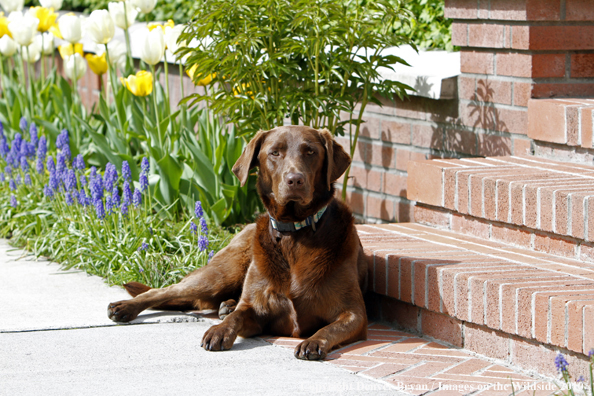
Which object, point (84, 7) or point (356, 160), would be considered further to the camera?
point (84, 7)

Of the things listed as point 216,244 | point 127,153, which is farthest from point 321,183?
point 127,153

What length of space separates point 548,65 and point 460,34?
2.16 ft

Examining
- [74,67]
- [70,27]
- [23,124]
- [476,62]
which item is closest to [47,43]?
[74,67]

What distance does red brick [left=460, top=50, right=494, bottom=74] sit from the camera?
17.3 feet

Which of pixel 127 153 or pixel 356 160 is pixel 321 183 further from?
pixel 127 153

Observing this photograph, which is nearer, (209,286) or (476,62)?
(209,286)

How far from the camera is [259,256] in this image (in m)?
4.02

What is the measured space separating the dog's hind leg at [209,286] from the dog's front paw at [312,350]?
2.97ft

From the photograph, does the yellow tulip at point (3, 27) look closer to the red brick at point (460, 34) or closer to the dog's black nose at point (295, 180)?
the red brick at point (460, 34)

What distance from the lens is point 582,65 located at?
518 cm

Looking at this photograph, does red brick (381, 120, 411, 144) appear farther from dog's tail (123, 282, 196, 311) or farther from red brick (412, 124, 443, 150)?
dog's tail (123, 282, 196, 311)

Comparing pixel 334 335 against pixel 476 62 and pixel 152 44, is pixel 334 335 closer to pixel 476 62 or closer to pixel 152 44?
pixel 476 62

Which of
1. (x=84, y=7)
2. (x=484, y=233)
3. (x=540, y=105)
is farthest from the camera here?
(x=84, y=7)

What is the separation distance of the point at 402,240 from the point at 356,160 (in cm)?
177
